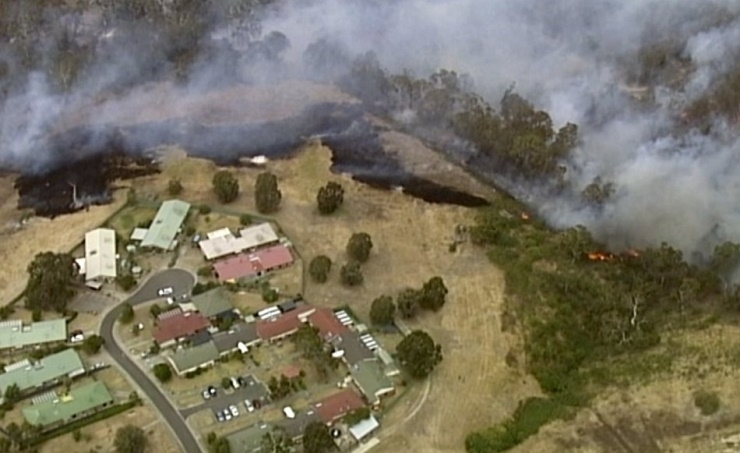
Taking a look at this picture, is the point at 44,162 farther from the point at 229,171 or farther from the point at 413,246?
the point at 413,246

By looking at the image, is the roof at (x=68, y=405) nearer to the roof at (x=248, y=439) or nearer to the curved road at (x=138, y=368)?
the curved road at (x=138, y=368)

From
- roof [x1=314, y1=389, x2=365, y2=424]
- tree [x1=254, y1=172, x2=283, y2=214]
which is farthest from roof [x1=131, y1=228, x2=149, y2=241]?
roof [x1=314, y1=389, x2=365, y2=424]

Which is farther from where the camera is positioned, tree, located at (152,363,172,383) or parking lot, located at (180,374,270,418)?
tree, located at (152,363,172,383)

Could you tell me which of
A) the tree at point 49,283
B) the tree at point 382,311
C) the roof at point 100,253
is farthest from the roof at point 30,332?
the tree at point 382,311

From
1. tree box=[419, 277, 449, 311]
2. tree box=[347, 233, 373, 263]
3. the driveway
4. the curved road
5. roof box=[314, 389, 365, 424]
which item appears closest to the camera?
the curved road

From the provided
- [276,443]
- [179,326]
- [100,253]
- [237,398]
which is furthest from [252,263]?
[276,443]

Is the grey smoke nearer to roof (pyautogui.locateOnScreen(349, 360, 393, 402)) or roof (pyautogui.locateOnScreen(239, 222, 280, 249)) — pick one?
roof (pyautogui.locateOnScreen(239, 222, 280, 249))

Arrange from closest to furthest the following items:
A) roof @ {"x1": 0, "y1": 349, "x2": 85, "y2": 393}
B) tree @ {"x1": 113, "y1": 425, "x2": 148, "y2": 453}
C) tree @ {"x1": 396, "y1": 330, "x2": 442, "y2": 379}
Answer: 1. tree @ {"x1": 113, "y1": 425, "x2": 148, "y2": 453}
2. roof @ {"x1": 0, "y1": 349, "x2": 85, "y2": 393}
3. tree @ {"x1": 396, "y1": 330, "x2": 442, "y2": 379}
